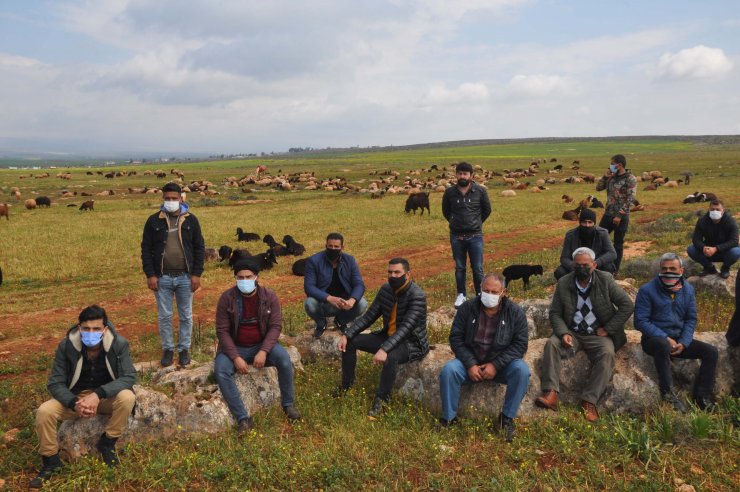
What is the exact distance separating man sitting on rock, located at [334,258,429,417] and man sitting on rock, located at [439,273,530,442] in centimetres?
61

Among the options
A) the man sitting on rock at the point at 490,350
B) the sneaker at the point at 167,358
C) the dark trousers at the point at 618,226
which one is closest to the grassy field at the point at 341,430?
the man sitting on rock at the point at 490,350

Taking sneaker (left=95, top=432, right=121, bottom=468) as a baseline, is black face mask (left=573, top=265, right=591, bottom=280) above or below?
above

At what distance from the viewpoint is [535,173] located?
60.7 m

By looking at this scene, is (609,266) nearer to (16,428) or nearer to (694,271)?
(694,271)

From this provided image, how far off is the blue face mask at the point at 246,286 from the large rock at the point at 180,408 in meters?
1.12

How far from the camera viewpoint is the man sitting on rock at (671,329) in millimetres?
6316

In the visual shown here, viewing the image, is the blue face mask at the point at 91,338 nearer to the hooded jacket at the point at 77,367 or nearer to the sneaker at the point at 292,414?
the hooded jacket at the point at 77,367

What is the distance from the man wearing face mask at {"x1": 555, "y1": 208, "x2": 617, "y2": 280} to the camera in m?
9.02

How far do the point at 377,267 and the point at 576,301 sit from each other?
9802 mm

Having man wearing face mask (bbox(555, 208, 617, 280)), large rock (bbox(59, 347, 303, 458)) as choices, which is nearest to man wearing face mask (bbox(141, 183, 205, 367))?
large rock (bbox(59, 347, 303, 458))

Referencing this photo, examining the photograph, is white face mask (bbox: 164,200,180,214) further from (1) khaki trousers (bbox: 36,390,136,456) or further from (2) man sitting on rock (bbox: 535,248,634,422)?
(2) man sitting on rock (bbox: 535,248,634,422)

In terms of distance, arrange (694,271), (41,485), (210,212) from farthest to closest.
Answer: (210,212), (694,271), (41,485)

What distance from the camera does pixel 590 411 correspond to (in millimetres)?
6180

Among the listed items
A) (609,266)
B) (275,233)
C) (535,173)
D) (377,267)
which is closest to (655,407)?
(609,266)
